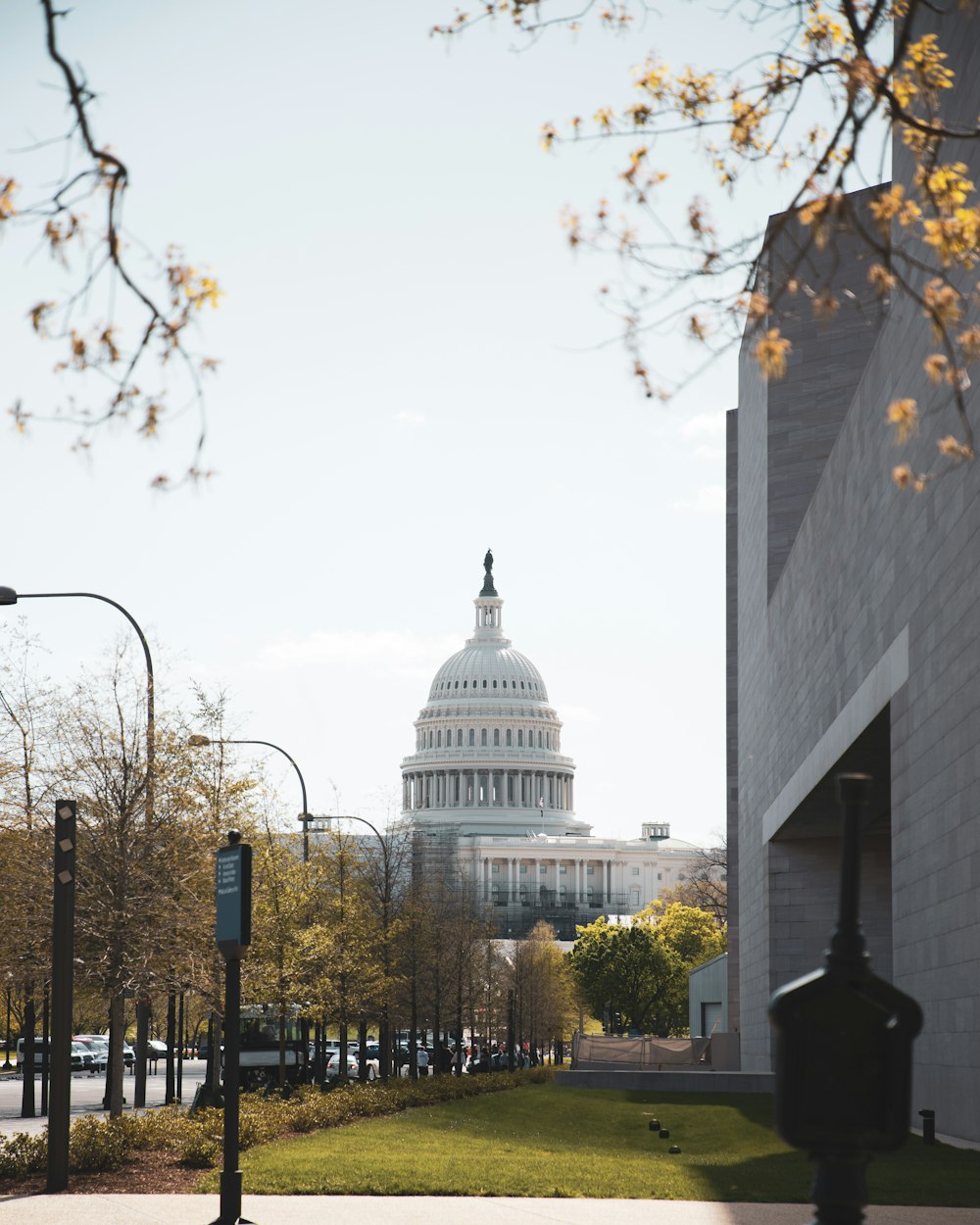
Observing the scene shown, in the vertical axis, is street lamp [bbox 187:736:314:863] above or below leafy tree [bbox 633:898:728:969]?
above

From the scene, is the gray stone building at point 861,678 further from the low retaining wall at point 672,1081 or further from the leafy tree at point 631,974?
the leafy tree at point 631,974

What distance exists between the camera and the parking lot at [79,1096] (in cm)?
3516

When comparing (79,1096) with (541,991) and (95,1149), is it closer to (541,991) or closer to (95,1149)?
(95,1149)

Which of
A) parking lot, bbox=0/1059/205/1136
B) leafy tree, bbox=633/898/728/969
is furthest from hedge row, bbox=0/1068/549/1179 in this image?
leafy tree, bbox=633/898/728/969

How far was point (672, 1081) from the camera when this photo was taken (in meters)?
43.5

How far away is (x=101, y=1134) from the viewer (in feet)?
62.9

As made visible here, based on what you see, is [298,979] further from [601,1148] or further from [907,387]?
[907,387]

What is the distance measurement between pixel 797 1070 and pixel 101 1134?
16226 mm

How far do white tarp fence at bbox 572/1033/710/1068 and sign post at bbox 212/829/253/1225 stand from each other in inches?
1582

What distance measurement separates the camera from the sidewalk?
14625mm

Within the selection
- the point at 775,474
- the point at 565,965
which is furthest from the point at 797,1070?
the point at 565,965

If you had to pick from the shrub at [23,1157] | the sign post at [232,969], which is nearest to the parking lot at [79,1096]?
the shrub at [23,1157]

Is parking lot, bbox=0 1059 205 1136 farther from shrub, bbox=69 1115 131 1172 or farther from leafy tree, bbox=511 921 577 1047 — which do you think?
leafy tree, bbox=511 921 577 1047

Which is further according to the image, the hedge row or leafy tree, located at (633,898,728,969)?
leafy tree, located at (633,898,728,969)
